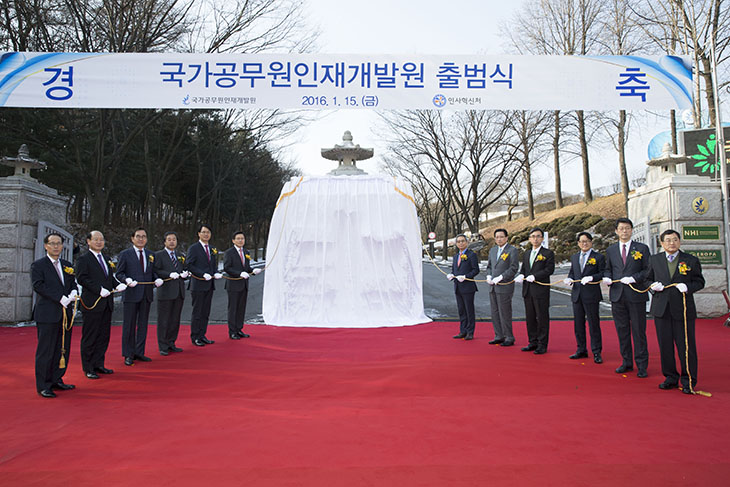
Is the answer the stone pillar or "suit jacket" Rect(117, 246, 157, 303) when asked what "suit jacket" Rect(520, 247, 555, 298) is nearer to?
"suit jacket" Rect(117, 246, 157, 303)

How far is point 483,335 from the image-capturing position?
6.18m

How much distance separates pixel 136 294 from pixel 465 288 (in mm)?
3759

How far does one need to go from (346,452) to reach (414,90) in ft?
13.7

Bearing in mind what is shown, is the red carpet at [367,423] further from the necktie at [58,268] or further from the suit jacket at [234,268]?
the suit jacket at [234,268]

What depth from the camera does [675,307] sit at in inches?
144

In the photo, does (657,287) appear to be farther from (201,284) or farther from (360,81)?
(201,284)

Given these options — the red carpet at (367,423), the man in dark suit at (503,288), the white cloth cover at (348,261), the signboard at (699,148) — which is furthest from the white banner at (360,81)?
the signboard at (699,148)

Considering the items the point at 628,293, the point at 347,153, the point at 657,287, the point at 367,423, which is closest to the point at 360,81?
the point at 347,153

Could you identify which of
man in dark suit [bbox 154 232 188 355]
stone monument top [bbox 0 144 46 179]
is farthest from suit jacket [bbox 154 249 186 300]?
stone monument top [bbox 0 144 46 179]

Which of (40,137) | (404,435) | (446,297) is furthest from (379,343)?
(40,137)

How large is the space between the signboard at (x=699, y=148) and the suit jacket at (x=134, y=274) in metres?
9.03

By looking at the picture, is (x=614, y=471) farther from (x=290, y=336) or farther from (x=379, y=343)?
(x=290, y=336)

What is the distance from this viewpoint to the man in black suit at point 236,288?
603 cm

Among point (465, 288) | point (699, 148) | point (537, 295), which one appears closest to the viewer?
point (537, 295)
